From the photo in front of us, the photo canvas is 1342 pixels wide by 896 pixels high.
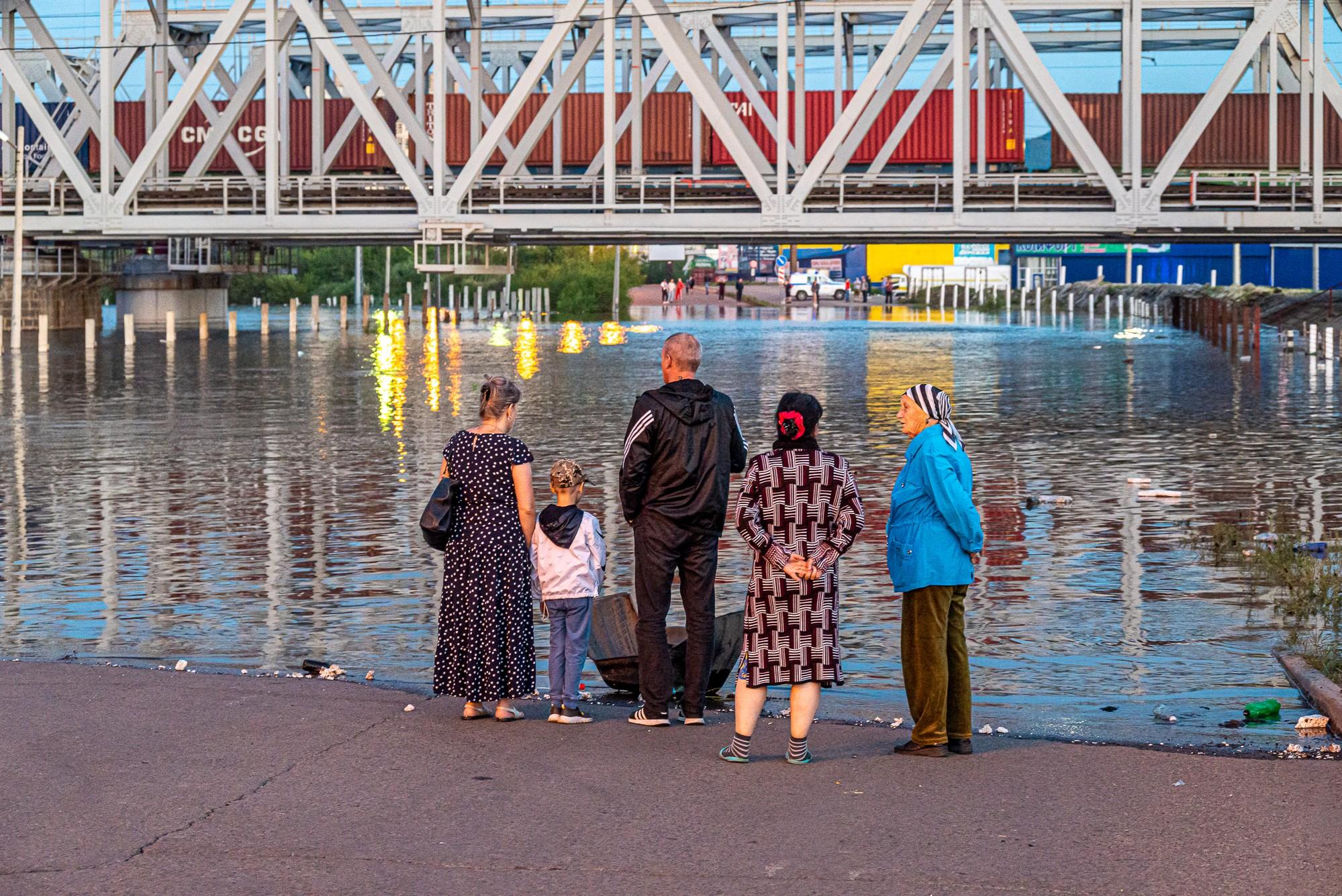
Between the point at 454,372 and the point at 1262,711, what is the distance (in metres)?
29.7

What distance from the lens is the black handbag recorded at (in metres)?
8.09

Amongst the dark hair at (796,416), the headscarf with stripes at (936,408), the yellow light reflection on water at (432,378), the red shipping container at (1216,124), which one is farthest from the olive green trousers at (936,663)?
the red shipping container at (1216,124)

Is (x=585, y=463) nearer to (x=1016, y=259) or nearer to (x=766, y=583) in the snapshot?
(x=766, y=583)

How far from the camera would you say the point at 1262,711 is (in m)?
8.26

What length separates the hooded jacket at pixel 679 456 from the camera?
7938mm

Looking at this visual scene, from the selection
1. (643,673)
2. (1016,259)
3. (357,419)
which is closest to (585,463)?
(357,419)

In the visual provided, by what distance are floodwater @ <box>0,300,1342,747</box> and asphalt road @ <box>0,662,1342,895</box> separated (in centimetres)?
107

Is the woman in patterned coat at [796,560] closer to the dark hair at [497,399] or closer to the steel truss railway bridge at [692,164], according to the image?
the dark hair at [497,399]

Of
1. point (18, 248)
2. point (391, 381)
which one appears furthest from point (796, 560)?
point (18, 248)

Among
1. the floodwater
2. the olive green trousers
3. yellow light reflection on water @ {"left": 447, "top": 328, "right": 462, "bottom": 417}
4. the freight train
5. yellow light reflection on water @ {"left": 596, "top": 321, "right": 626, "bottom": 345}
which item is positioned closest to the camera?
the olive green trousers

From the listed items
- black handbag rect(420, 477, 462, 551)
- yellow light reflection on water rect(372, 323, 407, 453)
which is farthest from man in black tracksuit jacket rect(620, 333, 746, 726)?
yellow light reflection on water rect(372, 323, 407, 453)

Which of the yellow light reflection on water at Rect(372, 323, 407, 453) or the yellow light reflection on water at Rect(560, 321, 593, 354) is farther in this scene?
the yellow light reflection on water at Rect(560, 321, 593, 354)

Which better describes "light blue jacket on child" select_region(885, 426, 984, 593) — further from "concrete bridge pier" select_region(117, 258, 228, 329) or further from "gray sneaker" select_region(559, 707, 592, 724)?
"concrete bridge pier" select_region(117, 258, 228, 329)

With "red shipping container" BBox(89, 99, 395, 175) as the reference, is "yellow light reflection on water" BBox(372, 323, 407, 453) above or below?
below
